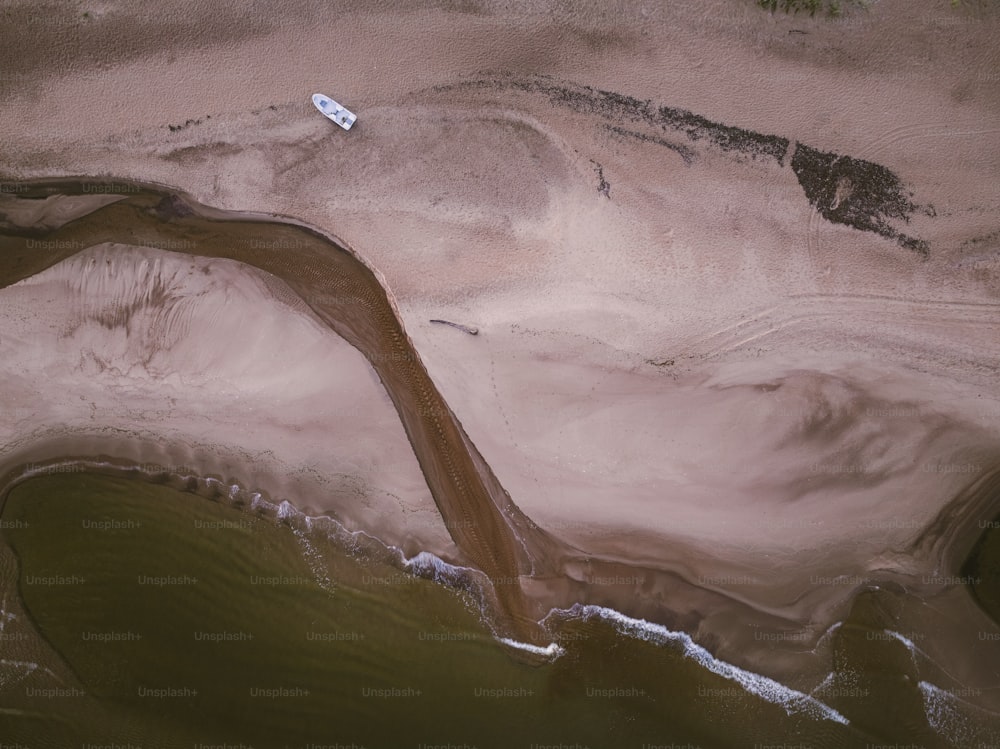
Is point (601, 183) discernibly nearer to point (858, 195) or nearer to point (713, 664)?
point (858, 195)

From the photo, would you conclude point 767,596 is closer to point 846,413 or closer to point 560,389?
point 846,413

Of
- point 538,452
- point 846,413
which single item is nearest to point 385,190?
point 538,452

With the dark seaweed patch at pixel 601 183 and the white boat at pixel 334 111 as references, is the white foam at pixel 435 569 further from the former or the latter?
the white boat at pixel 334 111

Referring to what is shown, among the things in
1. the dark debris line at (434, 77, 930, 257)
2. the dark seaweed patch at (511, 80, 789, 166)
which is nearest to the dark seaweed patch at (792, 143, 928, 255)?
the dark debris line at (434, 77, 930, 257)

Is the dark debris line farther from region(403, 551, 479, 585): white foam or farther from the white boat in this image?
region(403, 551, 479, 585): white foam

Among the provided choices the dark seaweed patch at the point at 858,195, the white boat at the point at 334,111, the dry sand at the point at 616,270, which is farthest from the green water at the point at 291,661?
the dark seaweed patch at the point at 858,195

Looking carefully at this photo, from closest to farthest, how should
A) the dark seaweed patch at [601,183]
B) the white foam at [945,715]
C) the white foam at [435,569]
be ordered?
the white foam at [945,715], the dark seaweed patch at [601,183], the white foam at [435,569]

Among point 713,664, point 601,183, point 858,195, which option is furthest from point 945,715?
point 601,183
